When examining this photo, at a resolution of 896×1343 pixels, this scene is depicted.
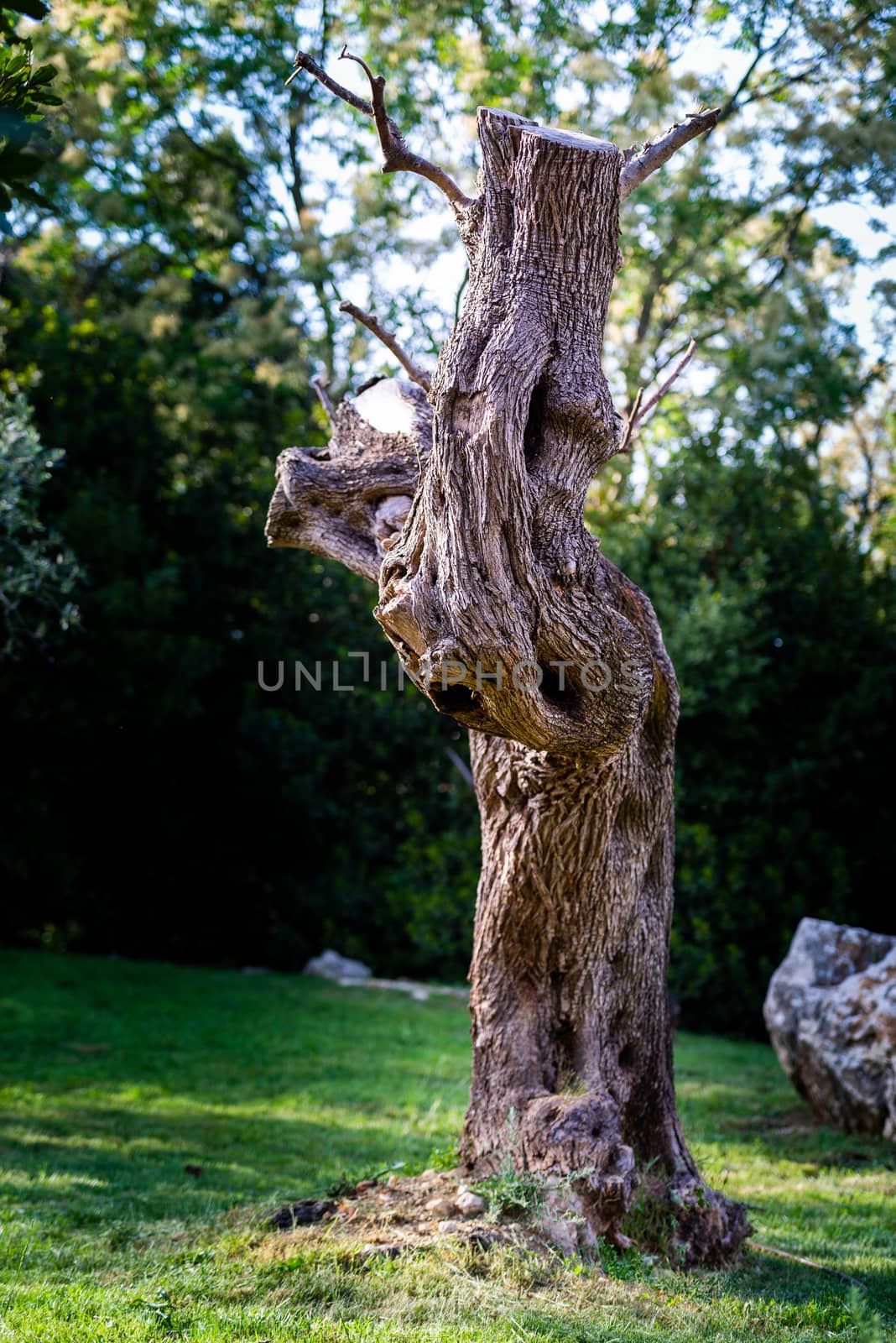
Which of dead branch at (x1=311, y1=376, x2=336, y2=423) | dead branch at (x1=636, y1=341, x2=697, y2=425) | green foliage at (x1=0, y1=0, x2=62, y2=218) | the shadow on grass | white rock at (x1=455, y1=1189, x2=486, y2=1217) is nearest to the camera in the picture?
green foliage at (x1=0, y1=0, x2=62, y2=218)

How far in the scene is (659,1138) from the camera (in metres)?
3.85

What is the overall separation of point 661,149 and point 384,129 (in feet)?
2.76

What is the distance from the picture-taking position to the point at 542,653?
9.61 feet

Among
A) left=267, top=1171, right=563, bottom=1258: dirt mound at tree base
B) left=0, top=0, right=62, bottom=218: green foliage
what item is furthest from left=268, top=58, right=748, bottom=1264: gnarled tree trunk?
left=0, top=0, right=62, bottom=218: green foliage

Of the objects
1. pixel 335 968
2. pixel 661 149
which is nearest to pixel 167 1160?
pixel 661 149

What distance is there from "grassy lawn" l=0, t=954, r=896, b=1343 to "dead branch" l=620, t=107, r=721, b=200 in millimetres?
3025

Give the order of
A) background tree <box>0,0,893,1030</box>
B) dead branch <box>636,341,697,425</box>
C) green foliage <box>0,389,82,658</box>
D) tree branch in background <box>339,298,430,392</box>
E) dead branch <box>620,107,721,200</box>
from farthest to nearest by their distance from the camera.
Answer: background tree <box>0,0,893,1030</box>
green foliage <box>0,389,82,658</box>
dead branch <box>636,341,697,425</box>
tree branch in background <box>339,298,430,392</box>
dead branch <box>620,107,721,200</box>

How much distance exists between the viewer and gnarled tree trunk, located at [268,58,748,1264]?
283 centimetres

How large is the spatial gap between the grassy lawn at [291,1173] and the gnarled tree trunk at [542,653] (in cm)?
43

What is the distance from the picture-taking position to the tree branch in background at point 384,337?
151 inches

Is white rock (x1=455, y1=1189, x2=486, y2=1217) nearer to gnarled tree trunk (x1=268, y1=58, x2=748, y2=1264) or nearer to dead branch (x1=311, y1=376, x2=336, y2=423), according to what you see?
gnarled tree trunk (x1=268, y1=58, x2=748, y2=1264)

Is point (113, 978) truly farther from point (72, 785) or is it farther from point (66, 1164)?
point (66, 1164)

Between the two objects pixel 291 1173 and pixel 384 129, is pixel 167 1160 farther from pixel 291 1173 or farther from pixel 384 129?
pixel 384 129

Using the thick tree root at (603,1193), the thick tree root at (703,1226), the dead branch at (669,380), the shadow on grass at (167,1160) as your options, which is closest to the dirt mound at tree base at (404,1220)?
the thick tree root at (603,1193)
